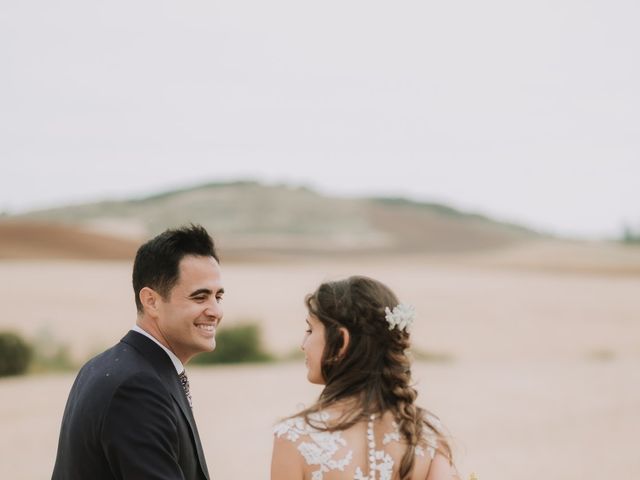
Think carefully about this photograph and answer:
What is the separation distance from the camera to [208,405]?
1691cm

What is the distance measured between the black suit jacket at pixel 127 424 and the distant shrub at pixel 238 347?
67.9ft

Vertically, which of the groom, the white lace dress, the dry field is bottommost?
the dry field

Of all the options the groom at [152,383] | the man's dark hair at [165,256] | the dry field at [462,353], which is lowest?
the dry field at [462,353]

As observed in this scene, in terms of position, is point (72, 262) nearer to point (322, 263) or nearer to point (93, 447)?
point (322, 263)

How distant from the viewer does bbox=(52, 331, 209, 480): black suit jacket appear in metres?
2.50

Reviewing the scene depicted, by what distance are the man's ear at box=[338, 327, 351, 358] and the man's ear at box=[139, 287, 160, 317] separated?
2.14 ft

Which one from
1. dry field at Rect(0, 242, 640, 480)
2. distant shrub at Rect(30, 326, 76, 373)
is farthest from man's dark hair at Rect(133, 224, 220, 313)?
distant shrub at Rect(30, 326, 76, 373)

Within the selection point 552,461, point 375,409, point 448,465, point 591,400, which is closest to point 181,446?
point 375,409

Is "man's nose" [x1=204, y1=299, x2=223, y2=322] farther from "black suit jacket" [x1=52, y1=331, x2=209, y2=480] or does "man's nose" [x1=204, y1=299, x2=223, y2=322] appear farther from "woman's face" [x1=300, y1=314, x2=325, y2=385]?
"woman's face" [x1=300, y1=314, x2=325, y2=385]

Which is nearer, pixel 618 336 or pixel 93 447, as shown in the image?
pixel 93 447

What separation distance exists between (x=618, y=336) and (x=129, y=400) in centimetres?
3219

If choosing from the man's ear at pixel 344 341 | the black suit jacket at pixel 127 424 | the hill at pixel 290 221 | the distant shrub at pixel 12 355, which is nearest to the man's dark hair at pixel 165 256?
the black suit jacket at pixel 127 424

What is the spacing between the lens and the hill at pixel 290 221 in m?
32.5

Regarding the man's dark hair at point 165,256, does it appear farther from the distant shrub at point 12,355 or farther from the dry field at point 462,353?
the distant shrub at point 12,355
